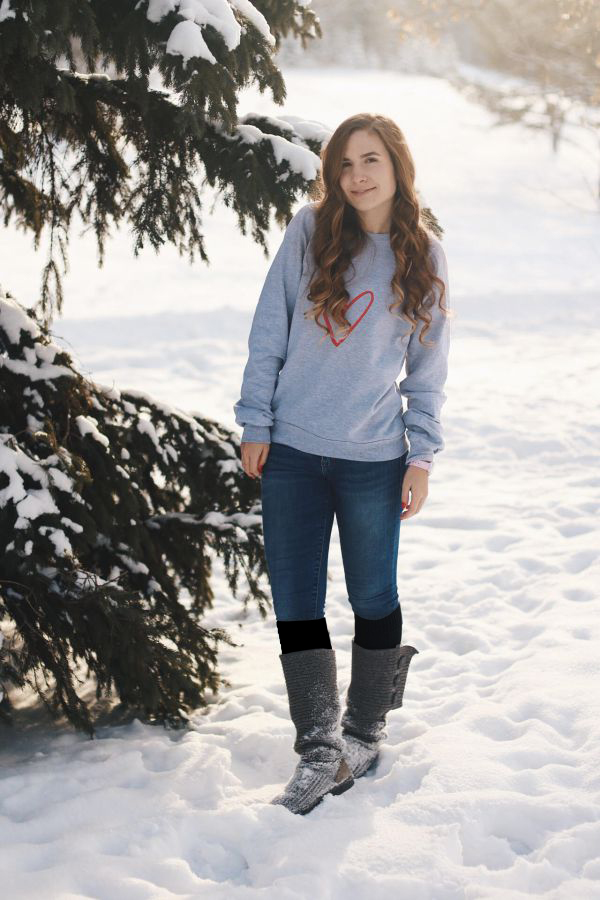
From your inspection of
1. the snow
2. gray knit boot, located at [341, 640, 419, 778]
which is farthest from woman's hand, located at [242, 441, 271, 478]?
the snow

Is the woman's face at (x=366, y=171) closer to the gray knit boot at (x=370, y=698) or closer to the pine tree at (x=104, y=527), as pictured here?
the pine tree at (x=104, y=527)

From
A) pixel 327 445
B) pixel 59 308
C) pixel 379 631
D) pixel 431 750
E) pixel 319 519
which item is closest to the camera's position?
pixel 327 445

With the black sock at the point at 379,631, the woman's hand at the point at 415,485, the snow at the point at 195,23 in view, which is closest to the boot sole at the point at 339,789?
the black sock at the point at 379,631

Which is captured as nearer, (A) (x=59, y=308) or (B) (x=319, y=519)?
(B) (x=319, y=519)

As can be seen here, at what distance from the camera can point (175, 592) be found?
3502 mm

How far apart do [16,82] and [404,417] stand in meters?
1.53

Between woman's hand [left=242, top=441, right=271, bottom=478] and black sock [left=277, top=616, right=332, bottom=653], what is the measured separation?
0.48 m

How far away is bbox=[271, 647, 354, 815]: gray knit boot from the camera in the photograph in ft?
9.31

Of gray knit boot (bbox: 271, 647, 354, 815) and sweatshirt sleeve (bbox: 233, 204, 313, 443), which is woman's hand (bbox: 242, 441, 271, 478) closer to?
sweatshirt sleeve (bbox: 233, 204, 313, 443)

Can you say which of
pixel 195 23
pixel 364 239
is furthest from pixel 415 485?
pixel 195 23

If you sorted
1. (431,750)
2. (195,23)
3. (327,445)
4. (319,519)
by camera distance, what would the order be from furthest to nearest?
(431,750) < (319,519) < (327,445) < (195,23)

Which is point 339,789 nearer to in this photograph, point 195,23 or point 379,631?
point 379,631

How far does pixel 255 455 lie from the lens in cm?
275

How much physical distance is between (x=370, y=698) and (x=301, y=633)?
408 mm
